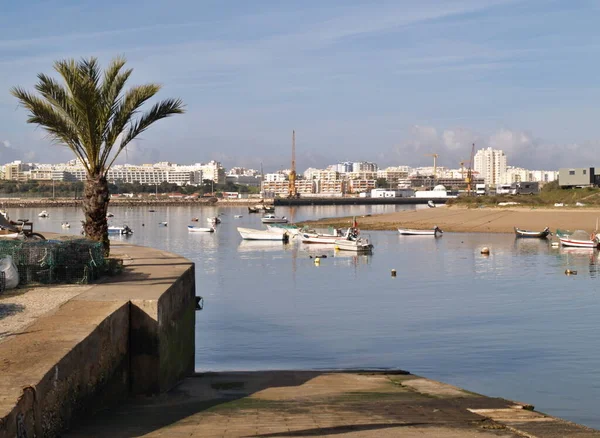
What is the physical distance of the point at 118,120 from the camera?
19.5m

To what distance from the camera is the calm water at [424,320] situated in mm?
17734

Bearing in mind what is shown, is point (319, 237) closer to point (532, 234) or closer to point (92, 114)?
point (532, 234)

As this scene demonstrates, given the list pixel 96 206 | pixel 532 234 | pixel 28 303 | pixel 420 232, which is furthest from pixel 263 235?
pixel 28 303

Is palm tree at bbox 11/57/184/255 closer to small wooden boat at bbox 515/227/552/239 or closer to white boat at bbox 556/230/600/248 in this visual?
white boat at bbox 556/230/600/248

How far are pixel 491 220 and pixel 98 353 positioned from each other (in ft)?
270

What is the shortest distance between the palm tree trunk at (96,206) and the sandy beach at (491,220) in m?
63.0

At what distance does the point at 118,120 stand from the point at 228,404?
10.0 meters

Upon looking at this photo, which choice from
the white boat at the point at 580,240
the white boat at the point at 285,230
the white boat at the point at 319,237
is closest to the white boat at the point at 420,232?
the white boat at the point at 285,230

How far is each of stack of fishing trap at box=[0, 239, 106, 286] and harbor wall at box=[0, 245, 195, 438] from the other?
61 centimetres

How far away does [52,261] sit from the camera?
14992mm

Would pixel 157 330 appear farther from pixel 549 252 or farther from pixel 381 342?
pixel 549 252

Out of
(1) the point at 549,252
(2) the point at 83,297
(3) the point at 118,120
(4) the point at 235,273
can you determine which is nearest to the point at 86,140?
(3) the point at 118,120

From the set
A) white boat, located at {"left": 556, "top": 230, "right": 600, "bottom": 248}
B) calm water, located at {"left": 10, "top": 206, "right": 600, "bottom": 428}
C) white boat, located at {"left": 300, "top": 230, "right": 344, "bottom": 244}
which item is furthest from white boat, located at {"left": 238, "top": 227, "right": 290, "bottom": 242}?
white boat, located at {"left": 556, "top": 230, "right": 600, "bottom": 248}

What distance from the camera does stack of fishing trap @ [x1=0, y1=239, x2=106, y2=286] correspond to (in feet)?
49.1
